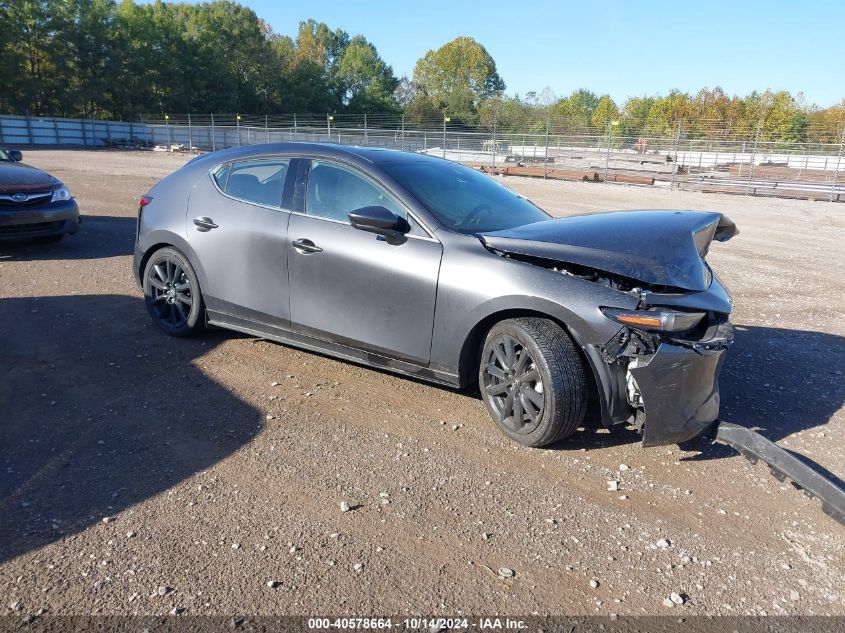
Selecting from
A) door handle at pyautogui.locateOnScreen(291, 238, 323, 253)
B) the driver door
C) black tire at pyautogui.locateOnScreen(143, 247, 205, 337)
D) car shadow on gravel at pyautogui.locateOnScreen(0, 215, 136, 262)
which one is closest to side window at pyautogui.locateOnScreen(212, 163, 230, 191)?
black tire at pyautogui.locateOnScreen(143, 247, 205, 337)

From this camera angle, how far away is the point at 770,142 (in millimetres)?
26906

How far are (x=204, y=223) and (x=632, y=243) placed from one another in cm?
327

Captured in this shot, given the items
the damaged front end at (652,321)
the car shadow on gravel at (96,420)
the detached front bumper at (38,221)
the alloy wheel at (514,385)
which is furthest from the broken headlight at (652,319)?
the detached front bumper at (38,221)

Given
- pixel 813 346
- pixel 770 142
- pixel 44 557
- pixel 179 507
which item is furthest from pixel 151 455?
pixel 770 142

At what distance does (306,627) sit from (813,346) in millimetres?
5352

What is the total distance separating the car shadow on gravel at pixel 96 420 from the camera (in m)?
3.22

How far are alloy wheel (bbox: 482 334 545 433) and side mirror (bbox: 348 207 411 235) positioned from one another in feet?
3.22

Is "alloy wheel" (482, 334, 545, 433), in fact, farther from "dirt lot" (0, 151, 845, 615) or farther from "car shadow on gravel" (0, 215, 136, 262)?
"car shadow on gravel" (0, 215, 136, 262)

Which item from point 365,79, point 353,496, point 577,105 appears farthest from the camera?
point 365,79

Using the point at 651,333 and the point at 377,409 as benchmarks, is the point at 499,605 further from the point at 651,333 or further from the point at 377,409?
the point at 377,409

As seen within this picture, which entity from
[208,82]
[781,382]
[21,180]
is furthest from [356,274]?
[208,82]

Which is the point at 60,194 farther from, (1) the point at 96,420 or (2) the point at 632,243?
(2) the point at 632,243

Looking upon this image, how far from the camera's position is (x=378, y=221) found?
4145 mm

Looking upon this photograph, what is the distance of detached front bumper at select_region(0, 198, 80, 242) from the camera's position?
328 inches
